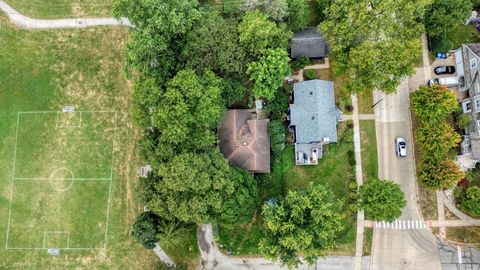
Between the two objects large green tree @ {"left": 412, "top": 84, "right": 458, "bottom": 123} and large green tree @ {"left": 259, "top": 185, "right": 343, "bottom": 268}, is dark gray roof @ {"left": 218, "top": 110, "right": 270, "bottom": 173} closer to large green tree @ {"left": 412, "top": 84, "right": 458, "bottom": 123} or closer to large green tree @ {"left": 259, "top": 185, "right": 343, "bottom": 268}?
large green tree @ {"left": 259, "top": 185, "right": 343, "bottom": 268}

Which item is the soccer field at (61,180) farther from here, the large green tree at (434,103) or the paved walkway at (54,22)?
the large green tree at (434,103)

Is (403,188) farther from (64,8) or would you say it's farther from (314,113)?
(64,8)

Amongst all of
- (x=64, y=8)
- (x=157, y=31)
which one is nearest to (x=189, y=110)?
(x=157, y=31)

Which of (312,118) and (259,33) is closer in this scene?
(259,33)

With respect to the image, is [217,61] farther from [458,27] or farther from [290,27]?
[458,27]

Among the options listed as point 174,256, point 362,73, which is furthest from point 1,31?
point 362,73

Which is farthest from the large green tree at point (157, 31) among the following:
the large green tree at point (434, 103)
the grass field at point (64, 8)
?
the large green tree at point (434, 103)

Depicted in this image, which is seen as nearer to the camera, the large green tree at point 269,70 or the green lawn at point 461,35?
the large green tree at point 269,70
